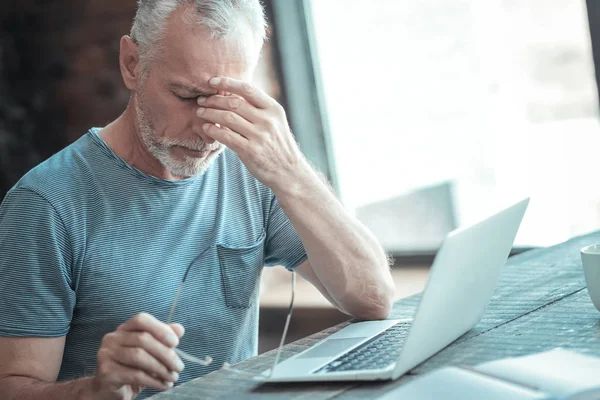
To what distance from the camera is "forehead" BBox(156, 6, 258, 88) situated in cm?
134

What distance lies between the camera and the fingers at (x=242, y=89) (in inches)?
52.1

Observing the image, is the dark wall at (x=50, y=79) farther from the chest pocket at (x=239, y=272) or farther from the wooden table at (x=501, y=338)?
the wooden table at (x=501, y=338)

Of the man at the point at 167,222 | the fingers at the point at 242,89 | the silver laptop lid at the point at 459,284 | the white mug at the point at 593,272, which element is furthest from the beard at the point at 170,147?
the white mug at the point at 593,272

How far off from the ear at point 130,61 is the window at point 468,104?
1269 millimetres

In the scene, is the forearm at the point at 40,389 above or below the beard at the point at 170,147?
below

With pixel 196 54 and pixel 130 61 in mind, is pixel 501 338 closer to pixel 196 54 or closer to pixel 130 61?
pixel 196 54

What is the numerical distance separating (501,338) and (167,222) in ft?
2.12

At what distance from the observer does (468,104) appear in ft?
9.04

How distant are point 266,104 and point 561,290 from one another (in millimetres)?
604

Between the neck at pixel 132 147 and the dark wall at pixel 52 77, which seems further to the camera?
the dark wall at pixel 52 77

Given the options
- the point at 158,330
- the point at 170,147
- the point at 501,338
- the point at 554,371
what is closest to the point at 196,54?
the point at 170,147

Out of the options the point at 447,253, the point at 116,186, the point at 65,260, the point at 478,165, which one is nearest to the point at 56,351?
the point at 65,260

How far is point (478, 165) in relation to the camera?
278 cm

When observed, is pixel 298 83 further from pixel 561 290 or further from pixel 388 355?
pixel 388 355
